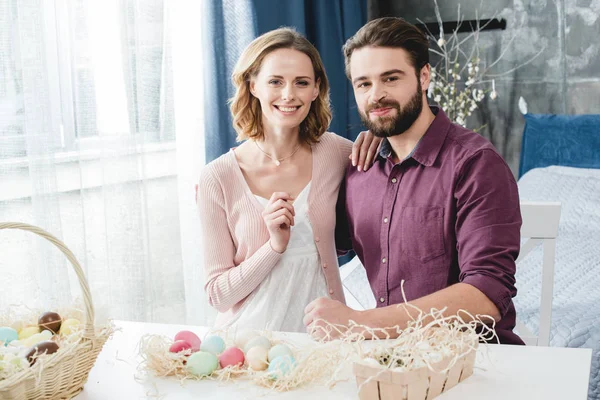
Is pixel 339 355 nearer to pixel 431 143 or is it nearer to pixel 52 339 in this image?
pixel 52 339

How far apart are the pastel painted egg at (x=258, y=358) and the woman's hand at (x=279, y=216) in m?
0.47

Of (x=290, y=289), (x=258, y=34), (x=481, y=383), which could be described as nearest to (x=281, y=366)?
(x=481, y=383)

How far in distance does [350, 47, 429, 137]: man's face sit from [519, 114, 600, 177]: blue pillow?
87.7 inches

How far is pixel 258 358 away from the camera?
1.21m

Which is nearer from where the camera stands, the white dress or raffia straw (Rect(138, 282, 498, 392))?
raffia straw (Rect(138, 282, 498, 392))

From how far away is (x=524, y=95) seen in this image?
4.03 metres

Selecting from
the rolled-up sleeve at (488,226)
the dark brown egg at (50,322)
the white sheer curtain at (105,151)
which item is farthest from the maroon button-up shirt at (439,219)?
the dark brown egg at (50,322)

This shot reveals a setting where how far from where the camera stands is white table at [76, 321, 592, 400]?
3.67ft

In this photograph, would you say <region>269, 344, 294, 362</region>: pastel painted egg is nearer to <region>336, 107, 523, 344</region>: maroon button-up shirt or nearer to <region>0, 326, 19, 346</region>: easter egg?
<region>0, 326, 19, 346</region>: easter egg

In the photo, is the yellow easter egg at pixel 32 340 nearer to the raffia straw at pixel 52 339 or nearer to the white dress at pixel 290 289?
the raffia straw at pixel 52 339

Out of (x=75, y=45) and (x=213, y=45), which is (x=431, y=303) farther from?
(x=213, y=45)

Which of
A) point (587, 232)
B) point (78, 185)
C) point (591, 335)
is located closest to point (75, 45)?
point (78, 185)

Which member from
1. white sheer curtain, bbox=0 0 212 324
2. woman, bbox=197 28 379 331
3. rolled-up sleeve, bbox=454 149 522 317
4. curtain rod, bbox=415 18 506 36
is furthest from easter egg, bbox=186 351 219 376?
curtain rod, bbox=415 18 506 36

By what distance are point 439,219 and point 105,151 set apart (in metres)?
1.10
